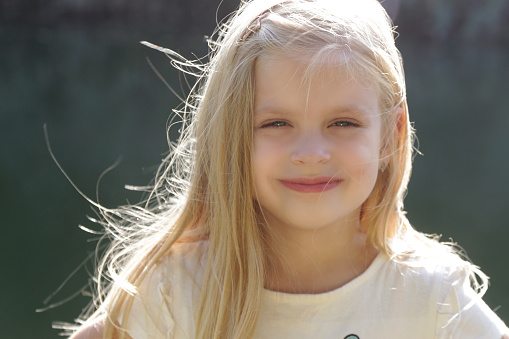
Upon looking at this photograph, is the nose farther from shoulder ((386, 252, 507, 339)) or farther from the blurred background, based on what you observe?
the blurred background

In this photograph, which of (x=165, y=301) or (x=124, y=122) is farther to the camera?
(x=124, y=122)

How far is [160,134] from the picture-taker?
13.3 ft

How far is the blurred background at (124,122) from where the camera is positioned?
2779mm

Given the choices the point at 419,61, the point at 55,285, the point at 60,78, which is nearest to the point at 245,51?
the point at 55,285

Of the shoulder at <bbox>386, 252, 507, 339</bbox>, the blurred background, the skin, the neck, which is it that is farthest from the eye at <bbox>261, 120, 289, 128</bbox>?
the blurred background

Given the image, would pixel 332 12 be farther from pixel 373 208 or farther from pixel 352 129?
pixel 373 208

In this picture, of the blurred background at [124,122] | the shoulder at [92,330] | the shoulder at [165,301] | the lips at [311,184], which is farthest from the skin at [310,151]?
the blurred background at [124,122]

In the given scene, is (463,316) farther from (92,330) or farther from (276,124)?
(92,330)

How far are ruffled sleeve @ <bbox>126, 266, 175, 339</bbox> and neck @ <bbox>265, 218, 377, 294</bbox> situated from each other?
147 mm

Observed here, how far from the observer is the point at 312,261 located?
1023 millimetres

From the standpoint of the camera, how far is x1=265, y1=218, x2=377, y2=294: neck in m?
1.01

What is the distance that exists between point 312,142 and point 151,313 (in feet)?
1.04

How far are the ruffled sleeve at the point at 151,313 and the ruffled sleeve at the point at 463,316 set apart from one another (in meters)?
0.37

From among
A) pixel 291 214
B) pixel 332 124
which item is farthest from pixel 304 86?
pixel 291 214
